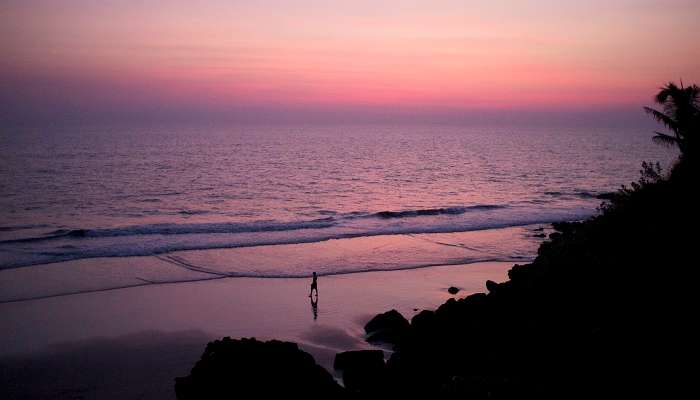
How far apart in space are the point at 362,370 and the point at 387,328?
13.6ft

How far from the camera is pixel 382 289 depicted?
20.8 meters

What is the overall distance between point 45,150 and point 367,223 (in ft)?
232

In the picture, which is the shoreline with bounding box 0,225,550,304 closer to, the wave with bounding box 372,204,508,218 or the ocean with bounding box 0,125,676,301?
the ocean with bounding box 0,125,676,301

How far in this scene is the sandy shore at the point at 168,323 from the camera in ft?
42.3

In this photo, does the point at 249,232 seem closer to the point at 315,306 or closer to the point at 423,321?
the point at 315,306

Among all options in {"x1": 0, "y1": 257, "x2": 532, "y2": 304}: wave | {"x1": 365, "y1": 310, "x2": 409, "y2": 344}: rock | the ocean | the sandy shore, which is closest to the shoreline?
{"x1": 0, "y1": 257, "x2": 532, "y2": 304}: wave

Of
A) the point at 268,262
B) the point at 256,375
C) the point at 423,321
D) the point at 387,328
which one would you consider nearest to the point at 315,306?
the point at 387,328

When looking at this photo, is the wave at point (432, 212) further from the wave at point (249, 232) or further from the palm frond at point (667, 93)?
the palm frond at point (667, 93)

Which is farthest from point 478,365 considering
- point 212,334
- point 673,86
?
point 673,86

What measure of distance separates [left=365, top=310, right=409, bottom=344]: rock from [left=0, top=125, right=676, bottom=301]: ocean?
798cm

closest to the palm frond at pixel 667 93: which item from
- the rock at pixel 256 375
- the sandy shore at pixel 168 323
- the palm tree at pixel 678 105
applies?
the palm tree at pixel 678 105

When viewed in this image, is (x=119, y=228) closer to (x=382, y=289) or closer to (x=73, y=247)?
(x=73, y=247)

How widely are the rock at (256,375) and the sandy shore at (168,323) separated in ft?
9.83

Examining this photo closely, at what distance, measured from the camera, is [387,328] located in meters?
15.5
